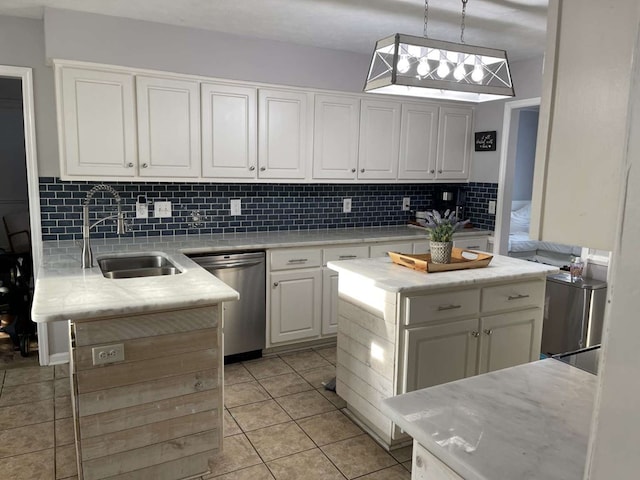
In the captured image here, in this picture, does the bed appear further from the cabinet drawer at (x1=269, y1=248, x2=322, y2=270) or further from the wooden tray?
the wooden tray

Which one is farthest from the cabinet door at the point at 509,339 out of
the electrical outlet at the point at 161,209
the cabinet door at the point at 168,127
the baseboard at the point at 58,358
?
the baseboard at the point at 58,358

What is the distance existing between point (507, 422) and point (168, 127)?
3.05 m

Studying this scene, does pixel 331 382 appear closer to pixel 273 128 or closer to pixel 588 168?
pixel 273 128

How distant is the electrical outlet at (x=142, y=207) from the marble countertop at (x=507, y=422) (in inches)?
120

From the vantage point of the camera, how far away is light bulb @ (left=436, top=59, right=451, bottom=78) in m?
2.37

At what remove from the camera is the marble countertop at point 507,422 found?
100 centimetres

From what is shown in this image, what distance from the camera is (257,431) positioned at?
9.01 ft

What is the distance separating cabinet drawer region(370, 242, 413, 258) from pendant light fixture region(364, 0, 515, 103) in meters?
1.71

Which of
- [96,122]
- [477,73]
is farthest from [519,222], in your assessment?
[96,122]

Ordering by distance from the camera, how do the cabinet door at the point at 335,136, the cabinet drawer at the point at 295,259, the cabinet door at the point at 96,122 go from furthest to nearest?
the cabinet door at the point at 335,136 < the cabinet drawer at the point at 295,259 < the cabinet door at the point at 96,122

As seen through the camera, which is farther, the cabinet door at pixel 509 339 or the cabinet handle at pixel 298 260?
the cabinet handle at pixel 298 260

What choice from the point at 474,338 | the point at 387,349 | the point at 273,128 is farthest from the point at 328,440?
the point at 273,128

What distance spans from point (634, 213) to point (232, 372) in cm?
331

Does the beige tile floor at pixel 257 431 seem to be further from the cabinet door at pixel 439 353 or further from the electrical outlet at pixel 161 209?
the electrical outlet at pixel 161 209
